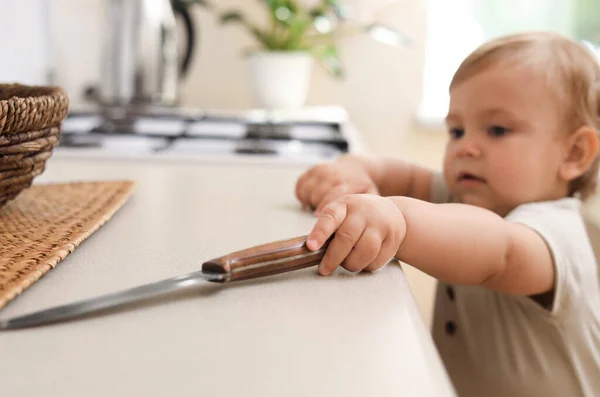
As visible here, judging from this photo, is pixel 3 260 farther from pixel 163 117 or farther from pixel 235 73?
pixel 235 73

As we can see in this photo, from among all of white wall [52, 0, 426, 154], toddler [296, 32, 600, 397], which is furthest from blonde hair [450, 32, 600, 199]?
white wall [52, 0, 426, 154]

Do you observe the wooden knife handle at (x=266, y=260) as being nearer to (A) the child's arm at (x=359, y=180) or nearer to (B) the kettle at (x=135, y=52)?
(A) the child's arm at (x=359, y=180)

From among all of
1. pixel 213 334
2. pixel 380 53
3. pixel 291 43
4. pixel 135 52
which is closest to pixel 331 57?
pixel 291 43

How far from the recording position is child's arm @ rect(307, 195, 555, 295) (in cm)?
46

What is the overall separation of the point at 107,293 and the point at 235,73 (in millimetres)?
1684

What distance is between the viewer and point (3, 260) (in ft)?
1.37

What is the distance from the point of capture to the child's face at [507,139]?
71cm

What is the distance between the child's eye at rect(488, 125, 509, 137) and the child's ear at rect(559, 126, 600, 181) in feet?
0.24

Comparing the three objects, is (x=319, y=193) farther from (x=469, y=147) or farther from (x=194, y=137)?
(x=194, y=137)

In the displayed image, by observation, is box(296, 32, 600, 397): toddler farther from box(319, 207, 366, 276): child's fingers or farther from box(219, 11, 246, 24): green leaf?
box(219, 11, 246, 24): green leaf

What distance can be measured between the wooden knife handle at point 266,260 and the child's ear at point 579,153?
409 millimetres

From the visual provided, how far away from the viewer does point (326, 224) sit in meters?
0.46

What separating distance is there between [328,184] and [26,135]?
0.31 metres

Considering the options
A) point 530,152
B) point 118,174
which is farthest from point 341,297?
point 118,174
